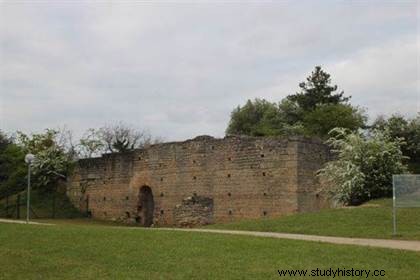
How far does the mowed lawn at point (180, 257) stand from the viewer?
30.9 feet

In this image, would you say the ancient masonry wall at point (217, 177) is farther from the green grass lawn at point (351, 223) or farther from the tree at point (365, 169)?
the green grass lawn at point (351, 223)

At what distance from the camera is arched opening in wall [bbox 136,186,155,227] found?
28.8 m

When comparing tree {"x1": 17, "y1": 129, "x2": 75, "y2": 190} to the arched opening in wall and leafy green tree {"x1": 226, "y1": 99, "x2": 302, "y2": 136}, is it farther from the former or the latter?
leafy green tree {"x1": 226, "y1": 99, "x2": 302, "y2": 136}

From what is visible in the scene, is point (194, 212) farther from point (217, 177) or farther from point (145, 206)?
point (145, 206)

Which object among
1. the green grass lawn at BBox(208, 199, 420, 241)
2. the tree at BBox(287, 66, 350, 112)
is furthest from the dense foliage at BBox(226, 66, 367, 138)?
the green grass lawn at BBox(208, 199, 420, 241)

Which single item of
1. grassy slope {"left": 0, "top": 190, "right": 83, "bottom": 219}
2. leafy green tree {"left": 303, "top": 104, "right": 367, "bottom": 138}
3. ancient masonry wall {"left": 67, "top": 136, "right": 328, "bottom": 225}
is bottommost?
grassy slope {"left": 0, "top": 190, "right": 83, "bottom": 219}

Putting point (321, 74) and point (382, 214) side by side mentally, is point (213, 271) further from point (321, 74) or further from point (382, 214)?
point (321, 74)

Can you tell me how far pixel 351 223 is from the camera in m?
15.1

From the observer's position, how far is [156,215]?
2786cm

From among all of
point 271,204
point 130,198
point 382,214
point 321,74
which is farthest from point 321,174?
point 321,74

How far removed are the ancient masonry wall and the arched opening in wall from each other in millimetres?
199

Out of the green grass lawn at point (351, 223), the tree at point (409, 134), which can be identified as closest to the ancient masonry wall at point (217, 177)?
the green grass lawn at point (351, 223)

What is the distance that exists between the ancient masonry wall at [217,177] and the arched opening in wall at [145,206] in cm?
20

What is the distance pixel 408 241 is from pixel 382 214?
3334 millimetres
